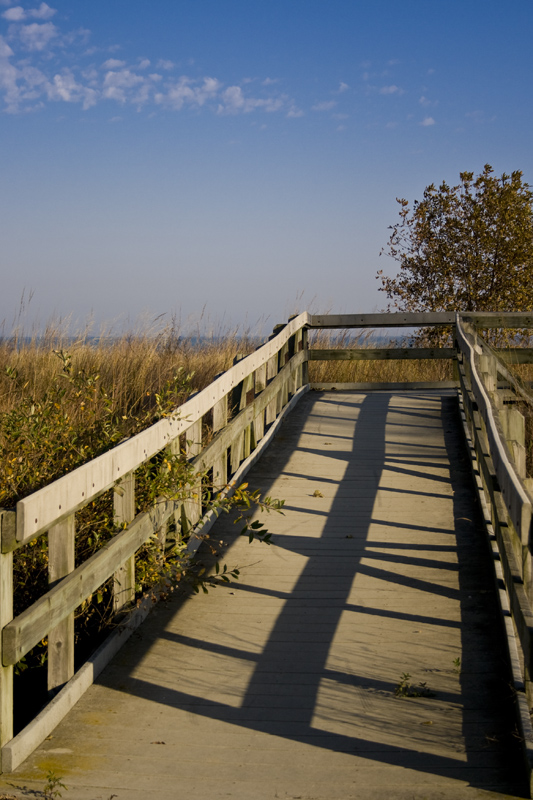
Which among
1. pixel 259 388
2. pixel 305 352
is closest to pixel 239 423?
pixel 259 388

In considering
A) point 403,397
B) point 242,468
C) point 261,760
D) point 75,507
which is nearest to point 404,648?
point 261,760

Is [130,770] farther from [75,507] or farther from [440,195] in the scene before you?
[440,195]

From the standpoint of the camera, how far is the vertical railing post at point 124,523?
142 inches

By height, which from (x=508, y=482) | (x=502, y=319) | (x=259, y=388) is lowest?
(x=508, y=482)

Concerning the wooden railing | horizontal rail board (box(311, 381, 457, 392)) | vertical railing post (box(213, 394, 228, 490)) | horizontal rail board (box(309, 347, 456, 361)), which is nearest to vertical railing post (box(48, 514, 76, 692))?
the wooden railing

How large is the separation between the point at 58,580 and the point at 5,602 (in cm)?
41

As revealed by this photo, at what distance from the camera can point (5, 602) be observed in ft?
8.28

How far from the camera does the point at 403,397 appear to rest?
990 cm

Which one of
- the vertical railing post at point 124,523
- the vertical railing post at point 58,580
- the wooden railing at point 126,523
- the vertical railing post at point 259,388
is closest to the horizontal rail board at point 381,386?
the vertical railing post at point 259,388

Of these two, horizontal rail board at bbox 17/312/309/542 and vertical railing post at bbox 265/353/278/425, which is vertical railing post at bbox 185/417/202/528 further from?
vertical railing post at bbox 265/353/278/425

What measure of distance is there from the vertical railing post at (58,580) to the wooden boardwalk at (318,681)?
18 centimetres

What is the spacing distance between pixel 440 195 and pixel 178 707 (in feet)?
44.4

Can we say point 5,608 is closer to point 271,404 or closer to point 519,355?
point 271,404

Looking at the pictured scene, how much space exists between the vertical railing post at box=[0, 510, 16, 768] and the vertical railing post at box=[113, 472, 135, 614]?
1.03 m
